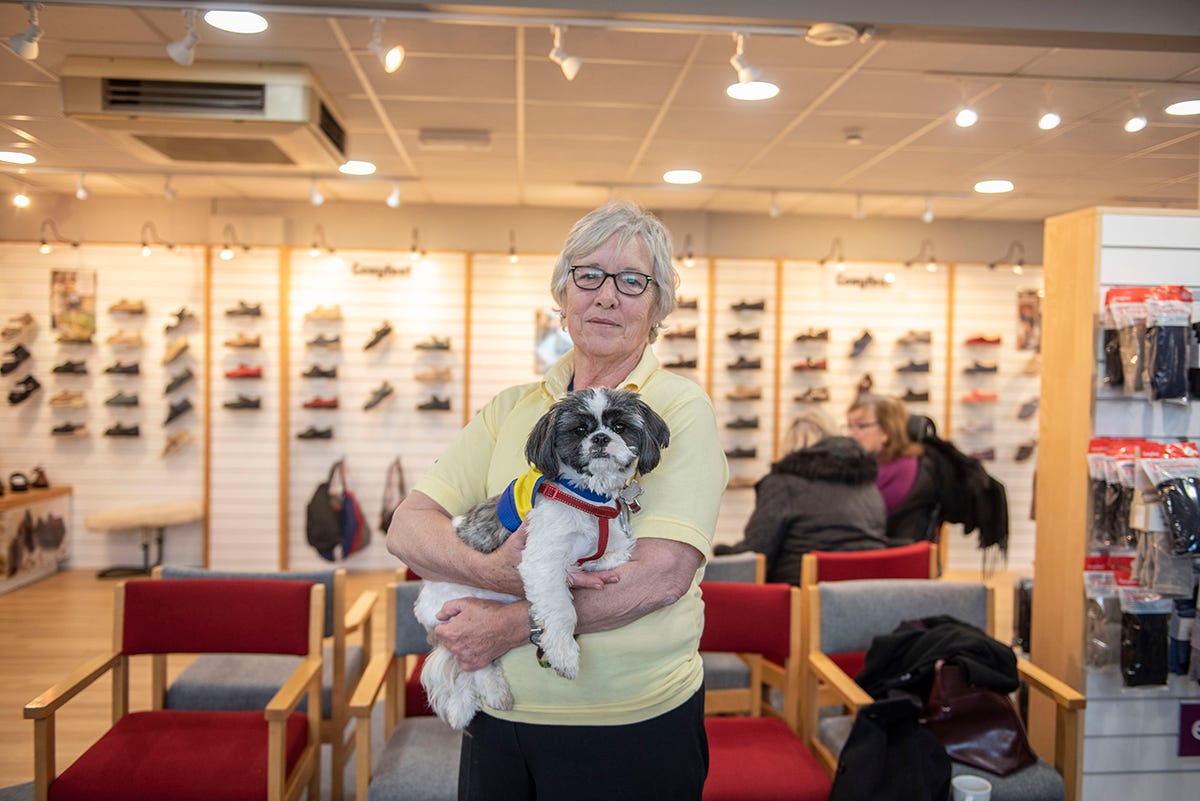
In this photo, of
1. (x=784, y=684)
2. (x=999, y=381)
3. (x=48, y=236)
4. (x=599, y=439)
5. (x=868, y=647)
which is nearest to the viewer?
(x=599, y=439)

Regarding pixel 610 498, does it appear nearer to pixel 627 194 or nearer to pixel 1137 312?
pixel 1137 312

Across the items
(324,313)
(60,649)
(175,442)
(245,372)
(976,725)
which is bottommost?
(60,649)

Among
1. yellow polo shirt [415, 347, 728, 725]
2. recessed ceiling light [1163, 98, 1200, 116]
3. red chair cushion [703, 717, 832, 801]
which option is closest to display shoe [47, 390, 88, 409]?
red chair cushion [703, 717, 832, 801]

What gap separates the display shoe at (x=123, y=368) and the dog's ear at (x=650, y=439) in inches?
273

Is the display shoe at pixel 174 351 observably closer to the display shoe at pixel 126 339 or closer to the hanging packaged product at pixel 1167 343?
the display shoe at pixel 126 339

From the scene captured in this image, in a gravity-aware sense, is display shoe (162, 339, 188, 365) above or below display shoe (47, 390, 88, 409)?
above

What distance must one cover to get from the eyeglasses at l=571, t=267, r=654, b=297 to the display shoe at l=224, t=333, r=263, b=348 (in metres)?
6.34

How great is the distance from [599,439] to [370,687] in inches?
68.0

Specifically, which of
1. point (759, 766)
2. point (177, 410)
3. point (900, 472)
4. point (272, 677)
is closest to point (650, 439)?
point (759, 766)

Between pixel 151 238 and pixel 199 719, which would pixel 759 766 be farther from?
pixel 151 238

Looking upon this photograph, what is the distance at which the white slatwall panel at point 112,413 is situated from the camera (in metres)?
7.02

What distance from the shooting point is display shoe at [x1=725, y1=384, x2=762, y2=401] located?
7598 mm

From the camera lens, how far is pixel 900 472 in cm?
447

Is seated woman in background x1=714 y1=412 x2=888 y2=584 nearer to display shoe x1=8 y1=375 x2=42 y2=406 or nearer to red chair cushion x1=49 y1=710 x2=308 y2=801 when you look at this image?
red chair cushion x1=49 y1=710 x2=308 y2=801
